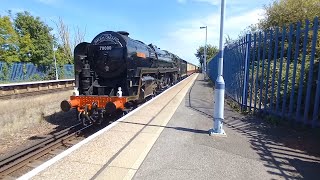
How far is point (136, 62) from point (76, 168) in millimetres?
7565

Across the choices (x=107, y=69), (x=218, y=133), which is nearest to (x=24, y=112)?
(x=107, y=69)

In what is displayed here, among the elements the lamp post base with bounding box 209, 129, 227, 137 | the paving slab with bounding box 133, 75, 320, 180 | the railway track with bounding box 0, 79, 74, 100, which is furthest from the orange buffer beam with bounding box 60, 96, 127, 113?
the railway track with bounding box 0, 79, 74, 100

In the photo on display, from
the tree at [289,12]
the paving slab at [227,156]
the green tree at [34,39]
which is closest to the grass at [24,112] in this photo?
the paving slab at [227,156]

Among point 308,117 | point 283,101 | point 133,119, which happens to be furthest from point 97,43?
point 308,117

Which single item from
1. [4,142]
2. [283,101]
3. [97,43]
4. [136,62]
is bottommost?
[4,142]

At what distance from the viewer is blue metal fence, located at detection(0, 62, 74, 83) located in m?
26.5

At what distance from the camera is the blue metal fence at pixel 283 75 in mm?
6965

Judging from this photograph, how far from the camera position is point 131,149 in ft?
18.5

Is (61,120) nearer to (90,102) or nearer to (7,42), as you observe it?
(90,102)

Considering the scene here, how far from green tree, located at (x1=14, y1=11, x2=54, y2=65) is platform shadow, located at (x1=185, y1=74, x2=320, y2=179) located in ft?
101

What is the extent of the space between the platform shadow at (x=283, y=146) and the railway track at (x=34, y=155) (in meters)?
4.97

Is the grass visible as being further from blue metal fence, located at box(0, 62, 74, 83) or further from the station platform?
blue metal fence, located at box(0, 62, 74, 83)

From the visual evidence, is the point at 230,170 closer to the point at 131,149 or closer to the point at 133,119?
the point at 131,149

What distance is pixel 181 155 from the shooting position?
5.41 metres
